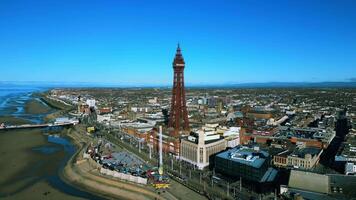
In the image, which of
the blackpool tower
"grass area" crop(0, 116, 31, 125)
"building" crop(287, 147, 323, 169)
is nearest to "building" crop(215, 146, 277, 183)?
"building" crop(287, 147, 323, 169)

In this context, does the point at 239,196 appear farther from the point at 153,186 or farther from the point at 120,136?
the point at 120,136

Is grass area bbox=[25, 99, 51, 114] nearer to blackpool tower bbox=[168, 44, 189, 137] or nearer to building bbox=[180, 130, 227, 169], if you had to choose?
blackpool tower bbox=[168, 44, 189, 137]

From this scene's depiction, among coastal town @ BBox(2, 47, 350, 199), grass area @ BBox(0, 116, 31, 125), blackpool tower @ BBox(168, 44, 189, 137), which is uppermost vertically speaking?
blackpool tower @ BBox(168, 44, 189, 137)

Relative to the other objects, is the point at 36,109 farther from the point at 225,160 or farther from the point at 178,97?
the point at 225,160

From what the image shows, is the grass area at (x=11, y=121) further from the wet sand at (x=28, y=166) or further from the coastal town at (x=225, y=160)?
the coastal town at (x=225, y=160)

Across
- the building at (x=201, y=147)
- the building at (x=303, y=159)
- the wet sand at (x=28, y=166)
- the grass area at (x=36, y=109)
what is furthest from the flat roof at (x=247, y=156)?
the grass area at (x=36, y=109)

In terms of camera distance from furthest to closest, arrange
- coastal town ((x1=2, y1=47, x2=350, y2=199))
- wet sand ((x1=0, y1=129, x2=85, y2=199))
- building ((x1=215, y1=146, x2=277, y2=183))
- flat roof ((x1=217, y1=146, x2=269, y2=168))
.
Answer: flat roof ((x1=217, y1=146, x2=269, y2=168))
building ((x1=215, y1=146, x2=277, y2=183))
wet sand ((x1=0, y1=129, x2=85, y2=199))
coastal town ((x1=2, y1=47, x2=350, y2=199))
